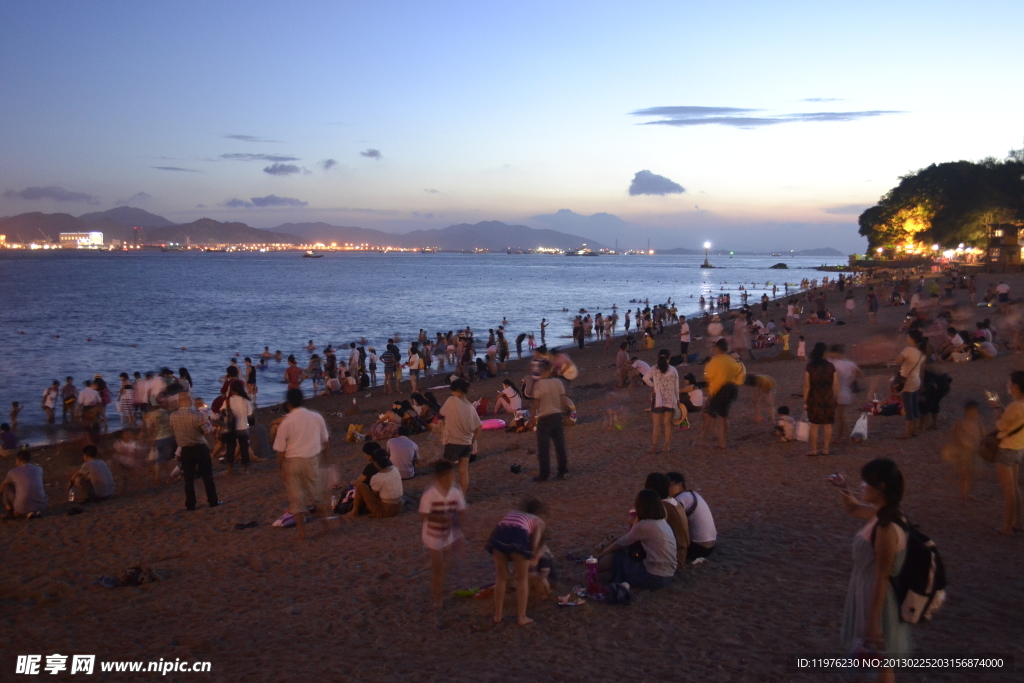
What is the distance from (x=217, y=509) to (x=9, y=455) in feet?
24.7

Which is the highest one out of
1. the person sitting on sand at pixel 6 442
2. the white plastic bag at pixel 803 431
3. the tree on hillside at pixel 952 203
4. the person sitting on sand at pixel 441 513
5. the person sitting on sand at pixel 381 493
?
the tree on hillside at pixel 952 203

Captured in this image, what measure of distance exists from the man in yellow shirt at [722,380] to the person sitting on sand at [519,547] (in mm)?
5111

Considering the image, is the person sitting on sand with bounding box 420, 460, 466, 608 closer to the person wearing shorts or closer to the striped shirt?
the striped shirt

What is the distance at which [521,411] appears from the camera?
13.1m

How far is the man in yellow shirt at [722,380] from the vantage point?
9547mm

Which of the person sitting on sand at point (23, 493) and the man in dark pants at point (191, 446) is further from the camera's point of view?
the person sitting on sand at point (23, 493)

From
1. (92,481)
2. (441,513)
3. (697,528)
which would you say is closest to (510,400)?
(92,481)

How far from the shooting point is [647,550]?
18.5ft

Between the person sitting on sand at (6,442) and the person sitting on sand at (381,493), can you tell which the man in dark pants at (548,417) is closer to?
the person sitting on sand at (381,493)

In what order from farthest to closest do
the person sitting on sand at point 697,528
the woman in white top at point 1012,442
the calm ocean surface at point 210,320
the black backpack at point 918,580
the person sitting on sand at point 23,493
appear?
1. the calm ocean surface at point 210,320
2. the person sitting on sand at point 23,493
3. the person sitting on sand at point 697,528
4. the woman in white top at point 1012,442
5. the black backpack at point 918,580

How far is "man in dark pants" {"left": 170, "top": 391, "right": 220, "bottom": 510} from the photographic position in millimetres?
8508

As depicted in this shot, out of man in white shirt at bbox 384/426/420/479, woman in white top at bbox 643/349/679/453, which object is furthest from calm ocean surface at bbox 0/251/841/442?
woman in white top at bbox 643/349/679/453

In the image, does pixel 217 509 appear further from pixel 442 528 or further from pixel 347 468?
pixel 442 528

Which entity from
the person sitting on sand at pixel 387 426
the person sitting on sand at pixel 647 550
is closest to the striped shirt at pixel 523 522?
the person sitting on sand at pixel 647 550
